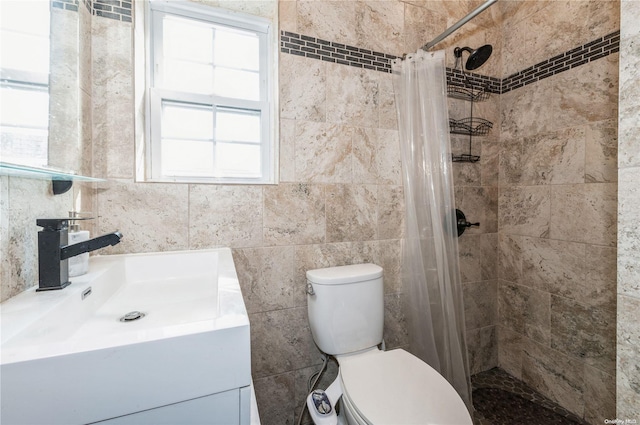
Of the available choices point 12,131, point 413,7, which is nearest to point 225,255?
point 12,131

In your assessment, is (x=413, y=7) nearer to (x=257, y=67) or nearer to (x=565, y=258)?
(x=257, y=67)

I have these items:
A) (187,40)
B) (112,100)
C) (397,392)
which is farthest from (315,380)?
(187,40)

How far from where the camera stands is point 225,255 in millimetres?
1135

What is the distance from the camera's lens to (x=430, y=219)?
149 cm

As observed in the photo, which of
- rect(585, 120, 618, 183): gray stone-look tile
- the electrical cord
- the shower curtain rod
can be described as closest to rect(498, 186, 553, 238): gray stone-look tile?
rect(585, 120, 618, 183): gray stone-look tile

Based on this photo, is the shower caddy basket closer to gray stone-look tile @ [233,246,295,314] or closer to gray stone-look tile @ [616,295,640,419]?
gray stone-look tile @ [616,295,640,419]

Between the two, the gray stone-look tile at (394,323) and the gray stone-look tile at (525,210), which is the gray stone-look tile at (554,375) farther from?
the gray stone-look tile at (394,323)

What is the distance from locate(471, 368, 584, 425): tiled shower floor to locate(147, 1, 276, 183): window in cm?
184

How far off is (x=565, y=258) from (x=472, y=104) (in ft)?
3.66

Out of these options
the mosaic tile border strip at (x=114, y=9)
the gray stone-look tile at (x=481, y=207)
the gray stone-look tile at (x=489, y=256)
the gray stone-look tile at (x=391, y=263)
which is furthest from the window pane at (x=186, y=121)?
the gray stone-look tile at (x=489, y=256)

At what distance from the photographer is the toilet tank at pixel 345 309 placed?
1254mm

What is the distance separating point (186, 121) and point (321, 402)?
1414 mm

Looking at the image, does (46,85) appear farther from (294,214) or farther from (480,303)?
(480,303)

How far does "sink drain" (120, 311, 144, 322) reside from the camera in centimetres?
73
